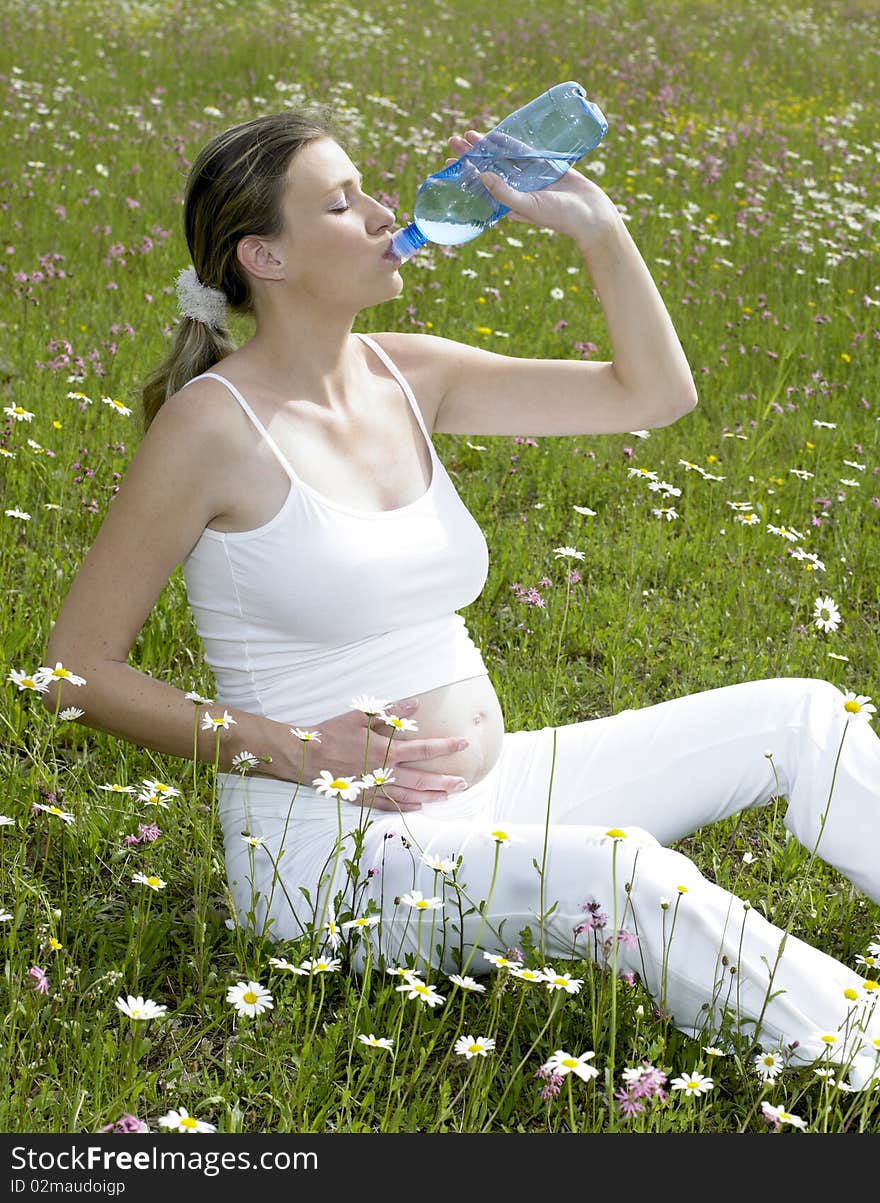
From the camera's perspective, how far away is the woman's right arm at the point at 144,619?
264 cm

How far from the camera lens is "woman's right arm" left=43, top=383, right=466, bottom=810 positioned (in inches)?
104

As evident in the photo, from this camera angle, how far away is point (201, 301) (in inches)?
118

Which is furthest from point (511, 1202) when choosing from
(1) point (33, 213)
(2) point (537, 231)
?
(2) point (537, 231)

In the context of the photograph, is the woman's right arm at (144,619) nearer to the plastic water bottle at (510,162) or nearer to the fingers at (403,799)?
the fingers at (403,799)

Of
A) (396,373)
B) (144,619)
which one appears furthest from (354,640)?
(396,373)

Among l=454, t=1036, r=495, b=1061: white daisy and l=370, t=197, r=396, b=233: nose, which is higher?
l=370, t=197, r=396, b=233: nose

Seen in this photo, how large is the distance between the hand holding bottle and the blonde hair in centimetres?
35

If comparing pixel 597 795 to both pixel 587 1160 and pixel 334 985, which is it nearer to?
pixel 334 985

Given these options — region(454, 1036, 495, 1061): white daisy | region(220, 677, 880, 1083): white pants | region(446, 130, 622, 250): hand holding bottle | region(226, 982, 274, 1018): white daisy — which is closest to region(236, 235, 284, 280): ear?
region(446, 130, 622, 250): hand holding bottle

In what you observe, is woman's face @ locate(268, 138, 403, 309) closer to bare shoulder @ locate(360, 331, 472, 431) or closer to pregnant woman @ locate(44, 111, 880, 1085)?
pregnant woman @ locate(44, 111, 880, 1085)

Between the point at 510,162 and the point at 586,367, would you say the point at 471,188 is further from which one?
the point at 586,367

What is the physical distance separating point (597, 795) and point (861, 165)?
8400mm

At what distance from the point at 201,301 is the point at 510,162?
0.74m

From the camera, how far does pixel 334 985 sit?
266 centimetres
